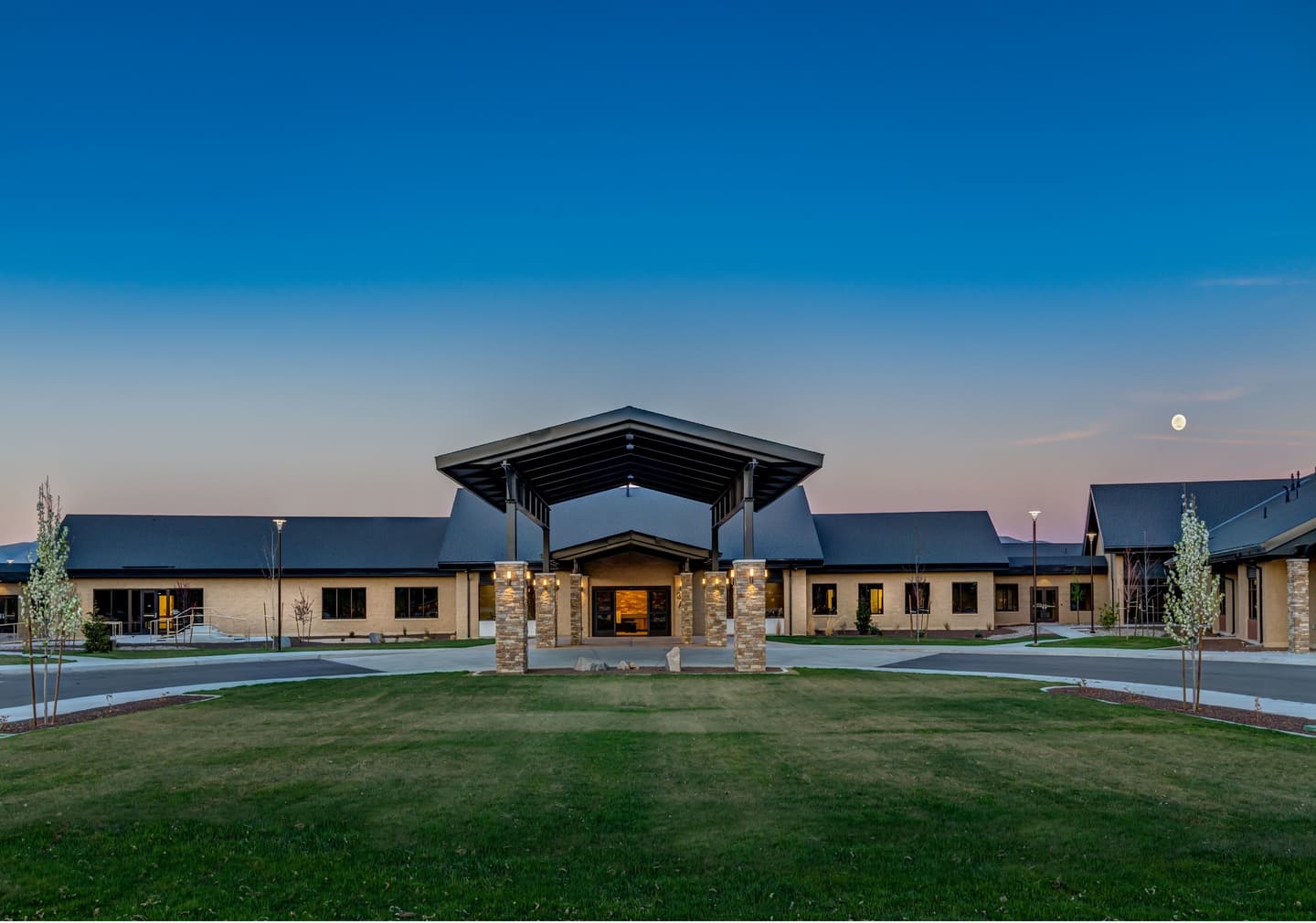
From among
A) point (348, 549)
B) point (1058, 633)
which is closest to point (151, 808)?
point (348, 549)

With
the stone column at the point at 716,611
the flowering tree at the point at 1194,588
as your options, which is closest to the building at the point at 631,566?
the stone column at the point at 716,611

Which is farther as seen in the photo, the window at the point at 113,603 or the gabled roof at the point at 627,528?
the gabled roof at the point at 627,528

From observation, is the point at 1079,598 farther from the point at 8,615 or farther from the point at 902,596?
the point at 8,615

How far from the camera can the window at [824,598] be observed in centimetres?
4100

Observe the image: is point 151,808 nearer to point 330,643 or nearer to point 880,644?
point 880,644

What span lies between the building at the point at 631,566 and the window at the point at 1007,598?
0.27ft

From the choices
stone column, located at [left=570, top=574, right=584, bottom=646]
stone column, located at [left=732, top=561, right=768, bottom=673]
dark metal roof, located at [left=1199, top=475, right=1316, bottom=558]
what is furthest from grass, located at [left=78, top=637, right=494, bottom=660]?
dark metal roof, located at [left=1199, top=475, right=1316, bottom=558]

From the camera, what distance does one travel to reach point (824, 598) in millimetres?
41062

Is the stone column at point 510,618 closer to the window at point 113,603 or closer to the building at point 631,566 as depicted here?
the building at point 631,566

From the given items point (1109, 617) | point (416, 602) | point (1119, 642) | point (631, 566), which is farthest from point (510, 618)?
point (1109, 617)

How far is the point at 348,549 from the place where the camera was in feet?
134

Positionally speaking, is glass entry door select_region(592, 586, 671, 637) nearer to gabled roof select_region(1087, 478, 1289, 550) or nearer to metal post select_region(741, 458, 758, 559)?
metal post select_region(741, 458, 758, 559)

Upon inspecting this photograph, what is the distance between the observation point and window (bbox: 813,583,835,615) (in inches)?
1614

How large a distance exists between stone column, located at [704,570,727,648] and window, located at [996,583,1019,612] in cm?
1859
